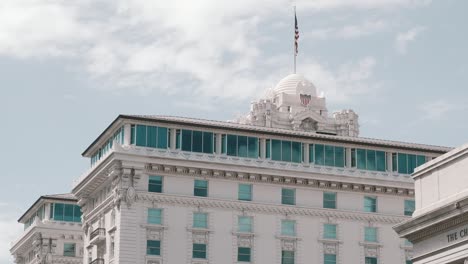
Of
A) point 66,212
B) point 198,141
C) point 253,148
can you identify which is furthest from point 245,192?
point 66,212

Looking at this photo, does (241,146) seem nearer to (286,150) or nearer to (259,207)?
(286,150)

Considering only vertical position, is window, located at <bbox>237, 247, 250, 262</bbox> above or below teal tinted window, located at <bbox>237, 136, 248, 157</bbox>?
below

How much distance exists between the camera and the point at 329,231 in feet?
387

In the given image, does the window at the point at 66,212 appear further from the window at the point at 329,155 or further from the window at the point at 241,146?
the window at the point at 329,155

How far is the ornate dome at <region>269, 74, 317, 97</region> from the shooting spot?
552ft

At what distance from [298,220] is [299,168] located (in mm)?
5515

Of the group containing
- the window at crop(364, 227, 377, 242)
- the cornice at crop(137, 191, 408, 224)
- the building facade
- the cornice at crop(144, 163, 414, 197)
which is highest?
the cornice at crop(144, 163, 414, 197)

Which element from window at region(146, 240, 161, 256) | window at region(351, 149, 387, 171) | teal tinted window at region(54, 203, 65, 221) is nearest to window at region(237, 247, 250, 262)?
window at region(146, 240, 161, 256)

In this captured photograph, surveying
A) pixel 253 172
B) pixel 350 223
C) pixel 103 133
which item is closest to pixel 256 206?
pixel 253 172

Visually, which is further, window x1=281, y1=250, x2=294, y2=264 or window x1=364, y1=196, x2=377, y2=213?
window x1=364, y1=196, x2=377, y2=213

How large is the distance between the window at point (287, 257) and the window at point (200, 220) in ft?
28.8

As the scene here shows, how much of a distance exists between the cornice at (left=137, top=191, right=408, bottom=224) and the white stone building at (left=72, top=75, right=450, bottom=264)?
0.34 feet

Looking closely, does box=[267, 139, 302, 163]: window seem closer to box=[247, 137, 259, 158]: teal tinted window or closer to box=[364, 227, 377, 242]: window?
box=[247, 137, 259, 158]: teal tinted window

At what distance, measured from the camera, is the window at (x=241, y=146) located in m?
117
